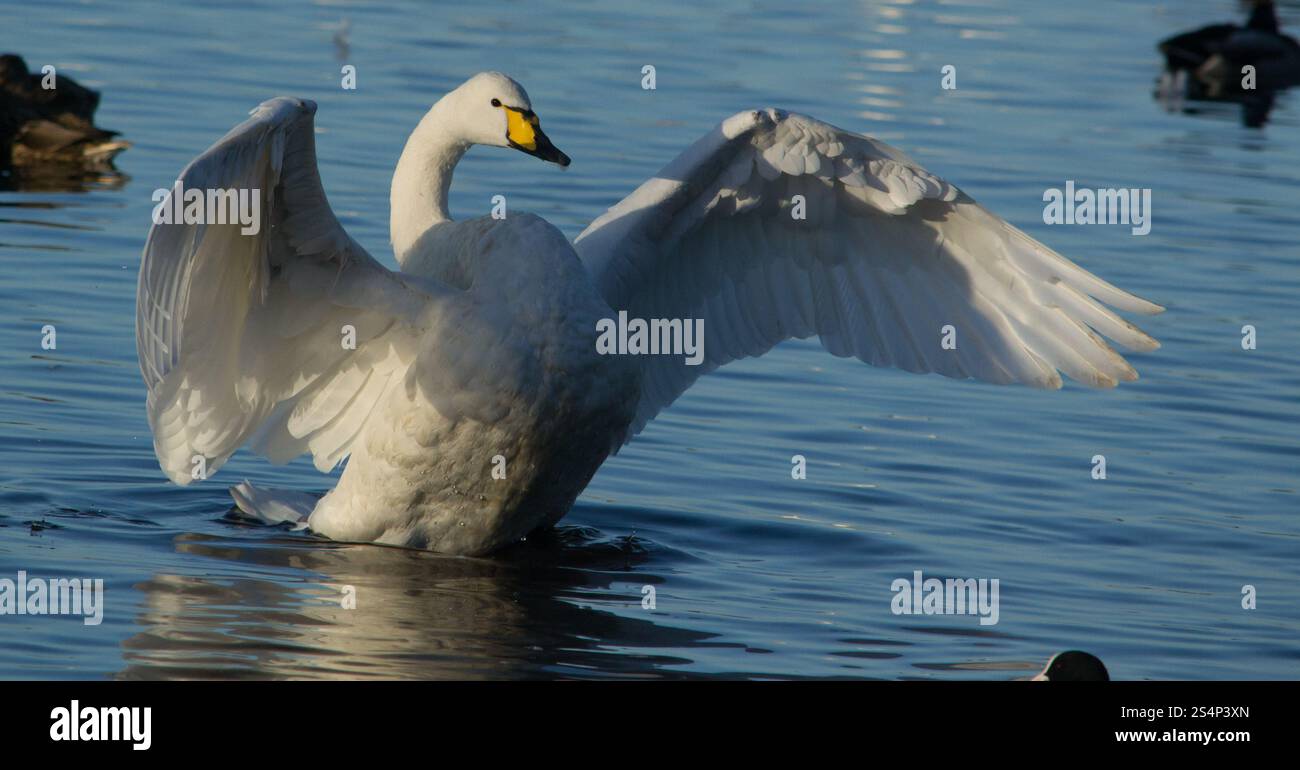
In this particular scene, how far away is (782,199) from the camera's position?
9031 millimetres

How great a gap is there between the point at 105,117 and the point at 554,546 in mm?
8760

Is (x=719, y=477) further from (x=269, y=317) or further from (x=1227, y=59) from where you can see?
(x=1227, y=59)

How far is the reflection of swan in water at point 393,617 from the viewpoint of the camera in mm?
6840

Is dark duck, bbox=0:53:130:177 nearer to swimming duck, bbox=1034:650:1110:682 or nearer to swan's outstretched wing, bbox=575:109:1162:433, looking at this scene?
swan's outstretched wing, bbox=575:109:1162:433

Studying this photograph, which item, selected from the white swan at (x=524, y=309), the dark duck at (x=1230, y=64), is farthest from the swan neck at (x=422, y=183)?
the dark duck at (x=1230, y=64)

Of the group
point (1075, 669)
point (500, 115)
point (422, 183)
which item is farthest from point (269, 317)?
point (1075, 669)

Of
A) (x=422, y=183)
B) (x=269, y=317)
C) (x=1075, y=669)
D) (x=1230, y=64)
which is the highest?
(x=1230, y=64)

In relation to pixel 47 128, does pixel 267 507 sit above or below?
below

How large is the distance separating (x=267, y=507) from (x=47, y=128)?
23.6 feet

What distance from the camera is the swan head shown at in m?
8.35

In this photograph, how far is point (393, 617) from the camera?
7.46 metres

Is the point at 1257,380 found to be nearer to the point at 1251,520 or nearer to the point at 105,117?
the point at 1251,520

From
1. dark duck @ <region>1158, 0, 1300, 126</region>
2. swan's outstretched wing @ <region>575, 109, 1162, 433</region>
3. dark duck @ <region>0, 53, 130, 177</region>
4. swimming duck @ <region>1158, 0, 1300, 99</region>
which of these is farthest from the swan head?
swimming duck @ <region>1158, 0, 1300, 99</region>
